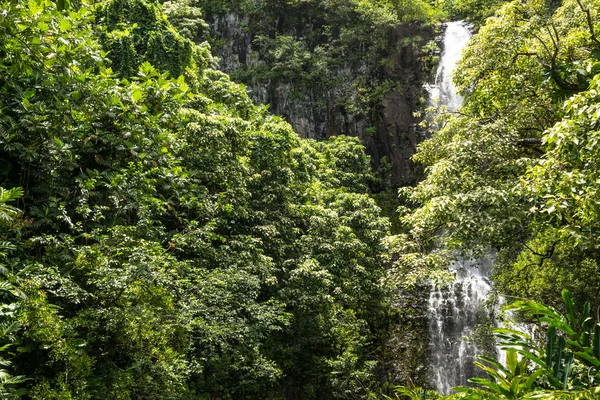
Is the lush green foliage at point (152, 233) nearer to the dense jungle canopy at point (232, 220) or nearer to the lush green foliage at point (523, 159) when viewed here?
the dense jungle canopy at point (232, 220)

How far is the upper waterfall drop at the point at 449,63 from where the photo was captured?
22467 millimetres

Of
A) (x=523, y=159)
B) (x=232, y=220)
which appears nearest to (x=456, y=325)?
(x=232, y=220)

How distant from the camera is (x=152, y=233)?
25.8 ft

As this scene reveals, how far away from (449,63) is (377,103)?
3942 mm

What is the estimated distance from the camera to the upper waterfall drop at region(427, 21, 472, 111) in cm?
2247

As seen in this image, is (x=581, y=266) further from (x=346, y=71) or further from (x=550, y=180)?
(x=346, y=71)

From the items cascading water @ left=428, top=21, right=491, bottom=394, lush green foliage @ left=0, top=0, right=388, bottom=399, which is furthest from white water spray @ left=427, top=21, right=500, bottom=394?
lush green foliage @ left=0, top=0, right=388, bottom=399

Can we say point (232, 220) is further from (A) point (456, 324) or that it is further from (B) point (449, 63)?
(B) point (449, 63)

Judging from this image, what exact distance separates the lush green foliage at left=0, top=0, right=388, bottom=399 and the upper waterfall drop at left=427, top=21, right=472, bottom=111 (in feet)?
32.8

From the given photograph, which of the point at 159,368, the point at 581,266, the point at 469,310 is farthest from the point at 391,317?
the point at 159,368

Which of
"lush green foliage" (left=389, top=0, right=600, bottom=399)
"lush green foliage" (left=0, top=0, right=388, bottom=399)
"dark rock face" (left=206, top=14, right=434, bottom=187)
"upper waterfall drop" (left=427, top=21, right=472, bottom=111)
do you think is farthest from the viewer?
"dark rock face" (left=206, top=14, right=434, bottom=187)

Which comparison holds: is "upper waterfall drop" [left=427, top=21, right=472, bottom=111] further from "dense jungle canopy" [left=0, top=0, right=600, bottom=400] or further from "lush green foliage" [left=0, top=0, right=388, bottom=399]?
"dense jungle canopy" [left=0, top=0, right=600, bottom=400]

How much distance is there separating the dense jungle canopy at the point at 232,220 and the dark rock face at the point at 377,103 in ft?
33.7

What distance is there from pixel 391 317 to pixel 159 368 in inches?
457
